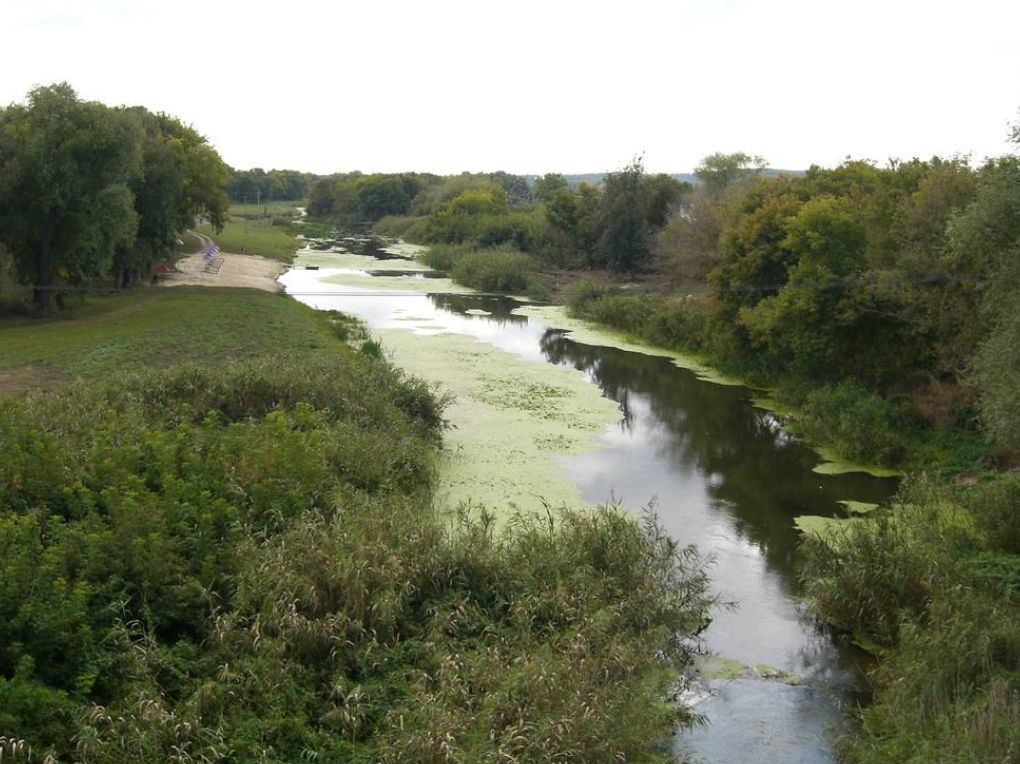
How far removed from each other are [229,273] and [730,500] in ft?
123

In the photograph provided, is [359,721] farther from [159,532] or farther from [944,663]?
[944,663]

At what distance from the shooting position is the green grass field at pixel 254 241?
63.9 metres

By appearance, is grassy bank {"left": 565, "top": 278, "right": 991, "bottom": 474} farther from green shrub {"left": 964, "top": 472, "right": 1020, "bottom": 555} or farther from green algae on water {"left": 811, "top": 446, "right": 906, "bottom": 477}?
green shrub {"left": 964, "top": 472, "right": 1020, "bottom": 555}

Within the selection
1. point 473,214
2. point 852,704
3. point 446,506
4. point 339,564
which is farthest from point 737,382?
point 473,214

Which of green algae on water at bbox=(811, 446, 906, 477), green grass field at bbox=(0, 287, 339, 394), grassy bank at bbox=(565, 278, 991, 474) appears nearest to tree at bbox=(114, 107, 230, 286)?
green grass field at bbox=(0, 287, 339, 394)

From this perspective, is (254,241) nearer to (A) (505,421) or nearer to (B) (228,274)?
(B) (228,274)

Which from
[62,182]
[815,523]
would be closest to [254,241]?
[62,182]

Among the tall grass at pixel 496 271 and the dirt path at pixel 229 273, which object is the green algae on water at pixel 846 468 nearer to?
the dirt path at pixel 229 273

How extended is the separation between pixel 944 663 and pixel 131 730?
25.8 ft

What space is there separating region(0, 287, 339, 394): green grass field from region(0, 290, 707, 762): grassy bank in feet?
22.0

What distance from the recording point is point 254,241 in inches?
2810

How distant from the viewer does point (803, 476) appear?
63.9ft

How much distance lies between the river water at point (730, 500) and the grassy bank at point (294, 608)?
2.52 ft

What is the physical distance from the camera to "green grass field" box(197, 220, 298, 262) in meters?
63.9
